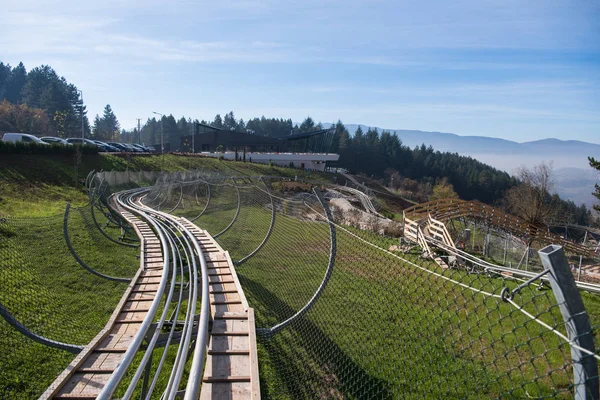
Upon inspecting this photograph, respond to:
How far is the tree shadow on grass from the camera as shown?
4.62m

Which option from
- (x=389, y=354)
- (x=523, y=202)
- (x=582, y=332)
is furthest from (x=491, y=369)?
(x=523, y=202)

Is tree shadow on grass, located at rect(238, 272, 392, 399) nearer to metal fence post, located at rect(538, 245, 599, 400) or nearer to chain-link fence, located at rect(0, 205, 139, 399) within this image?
chain-link fence, located at rect(0, 205, 139, 399)

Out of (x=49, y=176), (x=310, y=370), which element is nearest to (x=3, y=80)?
(x=49, y=176)

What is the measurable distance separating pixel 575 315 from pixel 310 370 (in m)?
3.97

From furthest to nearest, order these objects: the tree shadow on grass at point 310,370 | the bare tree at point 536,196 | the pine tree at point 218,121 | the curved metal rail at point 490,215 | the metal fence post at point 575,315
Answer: the pine tree at point 218,121
the bare tree at point 536,196
the curved metal rail at point 490,215
the tree shadow on grass at point 310,370
the metal fence post at point 575,315

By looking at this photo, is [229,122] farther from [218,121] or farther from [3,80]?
[3,80]

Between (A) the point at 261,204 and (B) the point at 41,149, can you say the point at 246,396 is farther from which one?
(B) the point at 41,149

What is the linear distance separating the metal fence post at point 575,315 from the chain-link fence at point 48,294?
456 centimetres

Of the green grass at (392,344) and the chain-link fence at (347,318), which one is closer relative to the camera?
the chain-link fence at (347,318)

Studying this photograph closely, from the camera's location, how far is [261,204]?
32.2 ft

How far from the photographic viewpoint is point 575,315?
5.22ft

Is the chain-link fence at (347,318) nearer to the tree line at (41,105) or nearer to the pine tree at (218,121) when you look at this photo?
the tree line at (41,105)

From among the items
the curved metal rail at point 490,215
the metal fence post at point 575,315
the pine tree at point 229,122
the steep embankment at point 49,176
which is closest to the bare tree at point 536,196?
the curved metal rail at point 490,215

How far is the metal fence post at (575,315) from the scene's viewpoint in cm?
157
